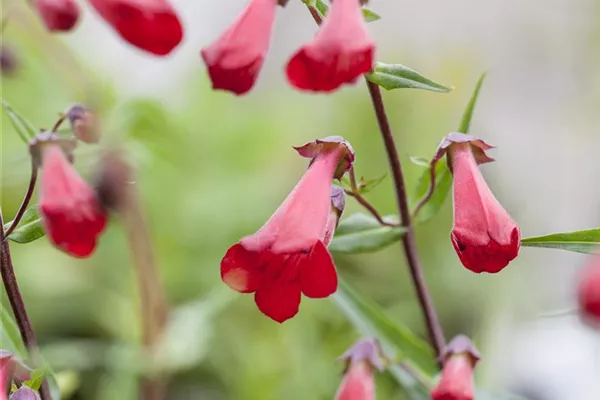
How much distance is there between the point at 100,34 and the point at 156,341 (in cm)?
109

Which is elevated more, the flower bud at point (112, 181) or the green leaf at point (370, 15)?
the green leaf at point (370, 15)

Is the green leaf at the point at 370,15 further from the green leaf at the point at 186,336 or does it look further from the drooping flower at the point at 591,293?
the green leaf at the point at 186,336

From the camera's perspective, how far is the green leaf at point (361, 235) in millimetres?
558

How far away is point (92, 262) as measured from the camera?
1.17 m

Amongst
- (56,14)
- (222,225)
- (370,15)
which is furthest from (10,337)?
(222,225)

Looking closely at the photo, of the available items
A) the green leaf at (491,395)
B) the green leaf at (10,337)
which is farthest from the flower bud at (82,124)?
the green leaf at (491,395)

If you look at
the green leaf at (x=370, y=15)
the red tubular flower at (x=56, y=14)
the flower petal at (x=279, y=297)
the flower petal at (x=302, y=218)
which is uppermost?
the red tubular flower at (x=56, y=14)

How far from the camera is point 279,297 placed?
1.37 feet

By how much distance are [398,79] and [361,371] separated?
8.2 inches

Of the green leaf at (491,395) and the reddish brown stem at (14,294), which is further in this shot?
the green leaf at (491,395)

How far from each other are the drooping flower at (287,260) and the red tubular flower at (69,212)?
73 mm

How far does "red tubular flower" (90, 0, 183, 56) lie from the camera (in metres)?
0.39

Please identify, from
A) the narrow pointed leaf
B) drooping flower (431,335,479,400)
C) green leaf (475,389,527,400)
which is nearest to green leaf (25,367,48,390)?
the narrow pointed leaf

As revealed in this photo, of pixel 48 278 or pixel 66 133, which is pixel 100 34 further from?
pixel 66 133
